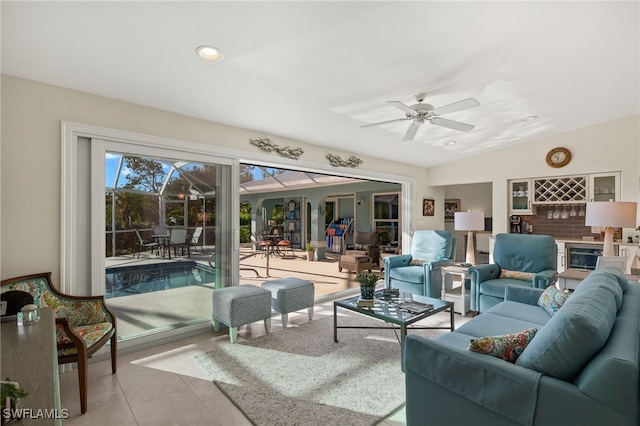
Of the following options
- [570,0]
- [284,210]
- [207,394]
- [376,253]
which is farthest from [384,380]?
[284,210]

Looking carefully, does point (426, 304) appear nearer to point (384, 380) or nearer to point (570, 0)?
point (384, 380)

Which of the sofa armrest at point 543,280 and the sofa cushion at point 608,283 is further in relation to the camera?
the sofa armrest at point 543,280

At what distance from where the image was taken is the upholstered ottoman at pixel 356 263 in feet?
23.1

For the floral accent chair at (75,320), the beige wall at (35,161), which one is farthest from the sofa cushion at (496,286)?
the beige wall at (35,161)

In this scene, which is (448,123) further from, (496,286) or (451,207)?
(451,207)

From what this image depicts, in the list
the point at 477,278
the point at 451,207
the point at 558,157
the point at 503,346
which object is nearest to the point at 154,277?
the point at 503,346

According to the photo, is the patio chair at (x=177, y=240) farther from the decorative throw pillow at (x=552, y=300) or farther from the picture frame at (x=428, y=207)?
the picture frame at (x=428, y=207)

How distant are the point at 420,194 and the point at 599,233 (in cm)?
298

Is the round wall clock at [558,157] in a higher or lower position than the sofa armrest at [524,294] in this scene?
higher

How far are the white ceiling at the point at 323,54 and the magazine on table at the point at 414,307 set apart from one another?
2.12 m

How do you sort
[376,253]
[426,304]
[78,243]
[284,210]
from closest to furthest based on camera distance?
[78,243] → [426,304] → [376,253] → [284,210]

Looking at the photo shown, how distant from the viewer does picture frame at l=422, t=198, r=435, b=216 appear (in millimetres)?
6886

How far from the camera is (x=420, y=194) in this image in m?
6.82

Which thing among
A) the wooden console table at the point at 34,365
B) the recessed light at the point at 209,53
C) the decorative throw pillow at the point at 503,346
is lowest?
the decorative throw pillow at the point at 503,346
